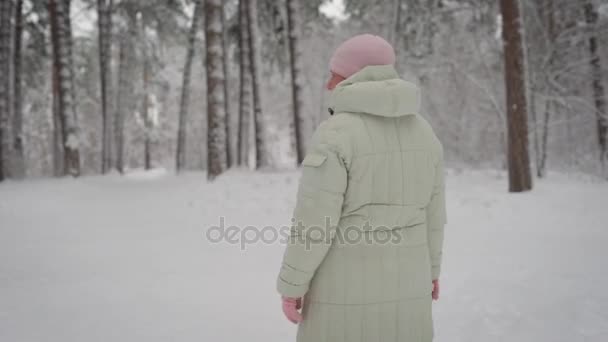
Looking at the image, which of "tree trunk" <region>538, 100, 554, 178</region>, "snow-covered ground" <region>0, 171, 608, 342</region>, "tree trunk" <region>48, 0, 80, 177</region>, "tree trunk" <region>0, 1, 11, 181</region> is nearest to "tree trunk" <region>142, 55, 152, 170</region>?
"tree trunk" <region>0, 1, 11, 181</region>

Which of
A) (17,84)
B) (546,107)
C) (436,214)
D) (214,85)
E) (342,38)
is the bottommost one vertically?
(436,214)

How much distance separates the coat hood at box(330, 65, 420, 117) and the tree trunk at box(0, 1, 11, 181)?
1498cm

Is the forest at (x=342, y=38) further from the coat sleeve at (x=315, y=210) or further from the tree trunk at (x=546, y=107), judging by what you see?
the coat sleeve at (x=315, y=210)

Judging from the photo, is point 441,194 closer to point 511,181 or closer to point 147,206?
point 511,181

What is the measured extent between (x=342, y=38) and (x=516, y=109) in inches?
750

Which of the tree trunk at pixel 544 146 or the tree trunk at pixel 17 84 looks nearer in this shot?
the tree trunk at pixel 544 146

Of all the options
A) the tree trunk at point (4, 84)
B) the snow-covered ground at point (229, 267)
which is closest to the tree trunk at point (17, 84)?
the tree trunk at point (4, 84)

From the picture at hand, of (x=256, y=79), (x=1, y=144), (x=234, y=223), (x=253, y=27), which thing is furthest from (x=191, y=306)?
(x=1, y=144)

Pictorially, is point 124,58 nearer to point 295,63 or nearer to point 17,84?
point 17,84

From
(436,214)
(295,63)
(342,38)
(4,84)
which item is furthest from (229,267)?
(342,38)

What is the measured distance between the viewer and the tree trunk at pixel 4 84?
13.1 meters

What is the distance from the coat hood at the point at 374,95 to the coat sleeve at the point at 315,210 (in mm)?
154

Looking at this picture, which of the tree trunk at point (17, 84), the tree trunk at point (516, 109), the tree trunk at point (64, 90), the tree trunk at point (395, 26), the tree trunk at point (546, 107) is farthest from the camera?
the tree trunk at point (395, 26)

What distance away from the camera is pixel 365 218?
1.85 metres
